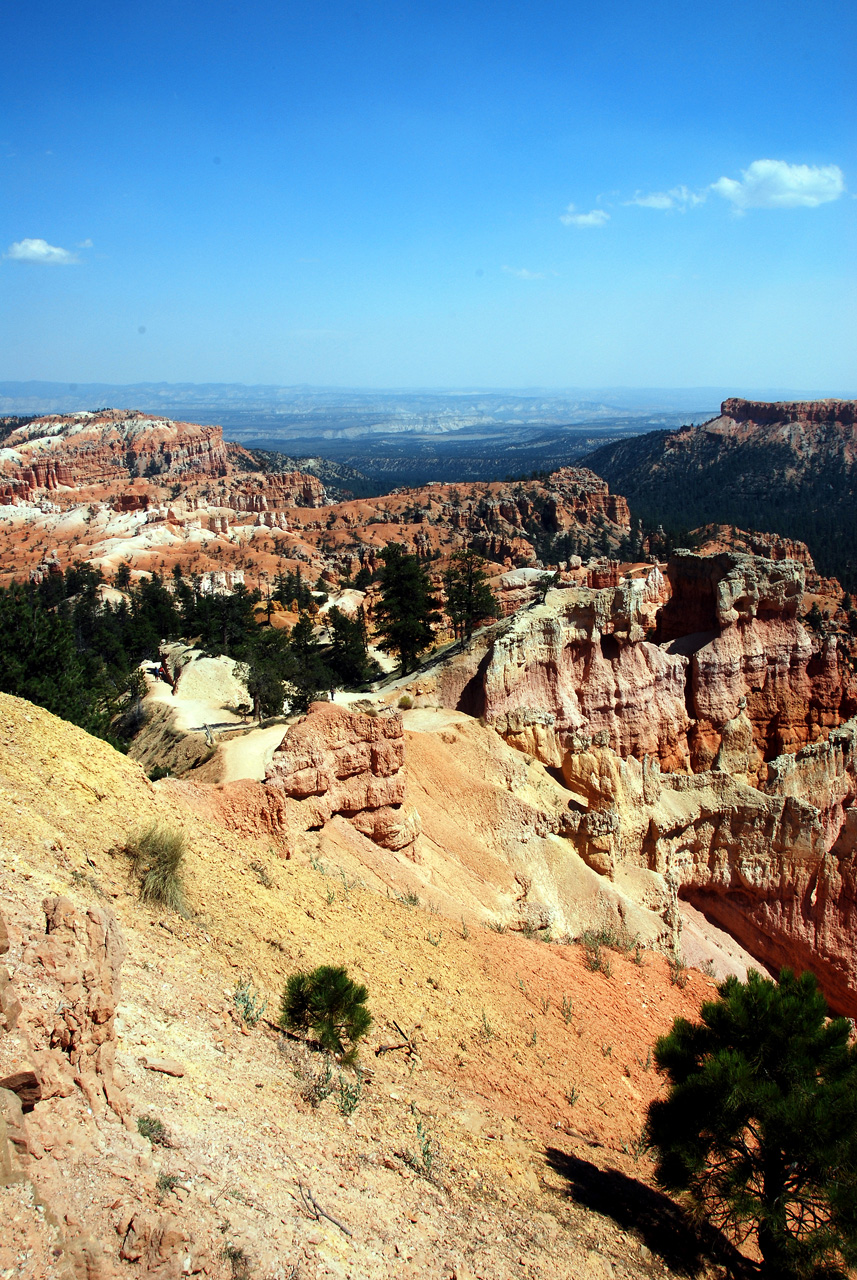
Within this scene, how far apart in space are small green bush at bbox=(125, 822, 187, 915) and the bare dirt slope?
0.17 meters

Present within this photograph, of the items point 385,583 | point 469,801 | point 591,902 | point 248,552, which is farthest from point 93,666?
point 248,552

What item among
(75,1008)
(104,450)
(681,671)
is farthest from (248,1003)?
(104,450)

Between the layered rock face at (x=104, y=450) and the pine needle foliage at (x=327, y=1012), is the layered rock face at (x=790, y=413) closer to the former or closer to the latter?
the layered rock face at (x=104, y=450)

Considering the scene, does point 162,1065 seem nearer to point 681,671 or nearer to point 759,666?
point 681,671

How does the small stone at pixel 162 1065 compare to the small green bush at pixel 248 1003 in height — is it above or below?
above

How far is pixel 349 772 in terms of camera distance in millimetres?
14883

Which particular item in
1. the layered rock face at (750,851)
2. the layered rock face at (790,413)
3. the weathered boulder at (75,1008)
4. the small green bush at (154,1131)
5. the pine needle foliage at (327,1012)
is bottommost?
the layered rock face at (750,851)

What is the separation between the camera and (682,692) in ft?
82.8

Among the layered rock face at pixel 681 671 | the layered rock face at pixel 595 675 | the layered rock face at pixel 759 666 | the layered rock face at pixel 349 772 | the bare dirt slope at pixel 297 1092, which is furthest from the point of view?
the layered rock face at pixel 759 666

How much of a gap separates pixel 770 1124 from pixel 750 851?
44.3 ft

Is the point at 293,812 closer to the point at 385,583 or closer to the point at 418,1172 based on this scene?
the point at 418,1172

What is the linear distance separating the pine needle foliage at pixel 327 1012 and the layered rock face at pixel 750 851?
11.8m

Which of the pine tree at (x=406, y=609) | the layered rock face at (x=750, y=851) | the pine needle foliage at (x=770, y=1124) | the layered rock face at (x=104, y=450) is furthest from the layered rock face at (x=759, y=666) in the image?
the layered rock face at (x=104, y=450)

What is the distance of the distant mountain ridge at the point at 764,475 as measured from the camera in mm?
135000
